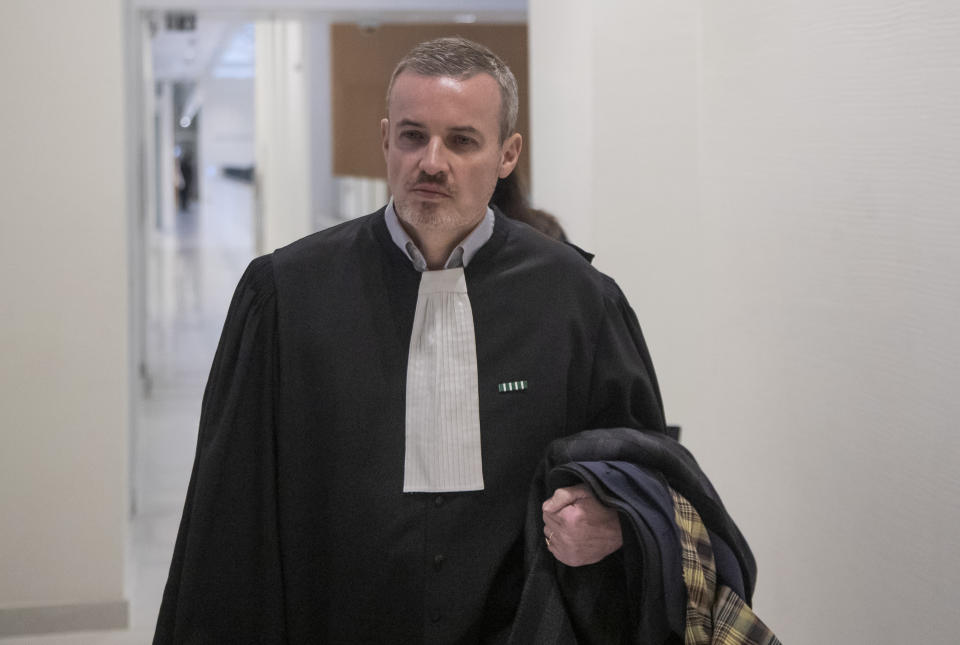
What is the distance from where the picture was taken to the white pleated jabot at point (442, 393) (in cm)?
168

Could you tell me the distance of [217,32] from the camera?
2047cm

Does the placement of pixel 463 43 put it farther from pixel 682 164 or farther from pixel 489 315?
pixel 682 164

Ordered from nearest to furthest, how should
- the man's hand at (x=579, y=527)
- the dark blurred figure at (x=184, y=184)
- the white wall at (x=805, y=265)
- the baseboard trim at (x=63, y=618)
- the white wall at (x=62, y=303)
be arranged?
the man's hand at (x=579, y=527) → the white wall at (x=805, y=265) → the white wall at (x=62, y=303) → the baseboard trim at (x=63, y=618) → the dark blurred figure at (x=184, y=184)

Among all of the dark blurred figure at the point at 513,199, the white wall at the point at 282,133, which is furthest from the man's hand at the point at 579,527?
the white wall at the point at 282,133

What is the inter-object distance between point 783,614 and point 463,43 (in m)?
2.05

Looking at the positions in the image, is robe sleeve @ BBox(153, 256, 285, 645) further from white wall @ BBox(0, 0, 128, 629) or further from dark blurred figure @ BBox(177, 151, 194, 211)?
dark blurred figure @ BBox(177, 151, 194, 211)

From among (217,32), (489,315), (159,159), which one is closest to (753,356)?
(489,315)

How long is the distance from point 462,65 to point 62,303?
316 centimetres

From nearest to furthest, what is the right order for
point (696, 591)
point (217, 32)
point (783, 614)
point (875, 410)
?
point (696, 591)
point (875, 410)
point (783, 614)
point (217, 32)

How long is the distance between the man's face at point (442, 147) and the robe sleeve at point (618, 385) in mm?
285

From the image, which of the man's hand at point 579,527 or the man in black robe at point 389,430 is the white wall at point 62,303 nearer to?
the man in black robe at point 389,430

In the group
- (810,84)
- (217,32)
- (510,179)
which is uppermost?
(217,32)

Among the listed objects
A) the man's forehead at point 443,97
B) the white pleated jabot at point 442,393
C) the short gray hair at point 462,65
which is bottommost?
the white pleated jabot at point 442,393

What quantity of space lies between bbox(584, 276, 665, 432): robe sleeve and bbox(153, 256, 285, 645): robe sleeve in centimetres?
48
